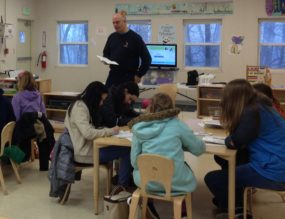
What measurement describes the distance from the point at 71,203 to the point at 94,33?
557 cm

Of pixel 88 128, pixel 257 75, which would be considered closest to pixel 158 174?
pixel 88 128

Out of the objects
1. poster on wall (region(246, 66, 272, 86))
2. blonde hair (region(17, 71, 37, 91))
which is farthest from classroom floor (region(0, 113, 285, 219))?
poster on wall (region(246, 66, 272, 86))

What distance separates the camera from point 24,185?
368 centimetres

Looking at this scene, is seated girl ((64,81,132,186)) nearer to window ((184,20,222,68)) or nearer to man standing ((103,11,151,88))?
man standing ((103,11,151,88))

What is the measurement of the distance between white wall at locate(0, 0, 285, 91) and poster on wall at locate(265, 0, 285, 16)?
9 cm

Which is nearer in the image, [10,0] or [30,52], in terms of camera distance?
[10,0]

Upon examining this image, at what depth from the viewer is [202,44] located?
311 inches

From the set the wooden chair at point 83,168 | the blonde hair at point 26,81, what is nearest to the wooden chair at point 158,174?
the wooden chair at point 83,168

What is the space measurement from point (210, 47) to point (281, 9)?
4.76ft

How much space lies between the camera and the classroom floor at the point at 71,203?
3037 mm

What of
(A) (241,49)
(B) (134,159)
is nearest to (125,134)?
(B) (134,159)

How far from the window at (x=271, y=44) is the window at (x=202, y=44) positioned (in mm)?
789

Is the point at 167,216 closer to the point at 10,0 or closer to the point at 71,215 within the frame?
the point at 71,215

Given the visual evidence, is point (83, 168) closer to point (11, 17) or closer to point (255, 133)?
point (255, 133)
